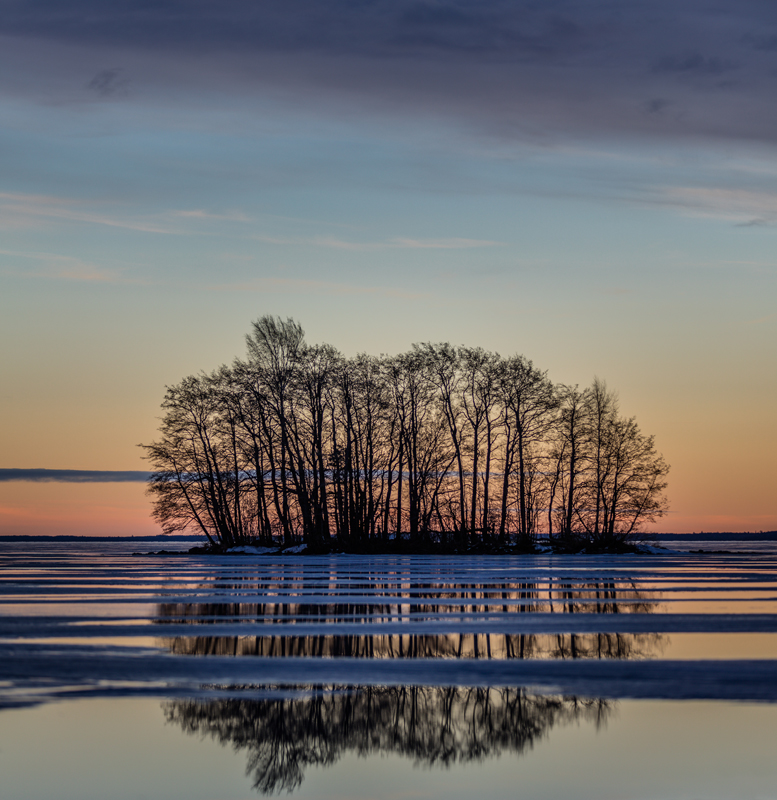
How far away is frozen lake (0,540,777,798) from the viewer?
23.2 ft

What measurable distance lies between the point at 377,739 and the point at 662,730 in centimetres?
259

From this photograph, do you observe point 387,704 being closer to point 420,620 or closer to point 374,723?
point 374,723

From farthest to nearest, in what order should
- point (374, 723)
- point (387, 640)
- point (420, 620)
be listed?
1. point (420, 620)
2. point (387, 640)
3. point (374, 723)

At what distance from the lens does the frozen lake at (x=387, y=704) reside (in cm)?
707

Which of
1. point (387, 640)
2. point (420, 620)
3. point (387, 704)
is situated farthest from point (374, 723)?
point (420, 620)

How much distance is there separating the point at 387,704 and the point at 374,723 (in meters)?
0.76

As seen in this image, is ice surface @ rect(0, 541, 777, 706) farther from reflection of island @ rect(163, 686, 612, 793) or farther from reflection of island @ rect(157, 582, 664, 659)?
reflection of island @ rect(163, 686, 612, 793)

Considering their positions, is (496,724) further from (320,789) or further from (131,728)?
(131,728)

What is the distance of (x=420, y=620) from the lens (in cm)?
1686

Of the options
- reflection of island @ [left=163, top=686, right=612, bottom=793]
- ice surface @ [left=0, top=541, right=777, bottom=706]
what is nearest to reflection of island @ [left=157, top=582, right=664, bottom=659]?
ice surface @ [left=0, top=541, right=777, bottom=706]

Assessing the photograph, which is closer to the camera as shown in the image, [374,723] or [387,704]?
[374,723]

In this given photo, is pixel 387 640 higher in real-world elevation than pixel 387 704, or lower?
higher

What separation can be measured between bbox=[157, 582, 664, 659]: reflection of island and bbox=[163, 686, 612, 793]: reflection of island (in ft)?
8.89

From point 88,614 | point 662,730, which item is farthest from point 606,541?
point 662,730
